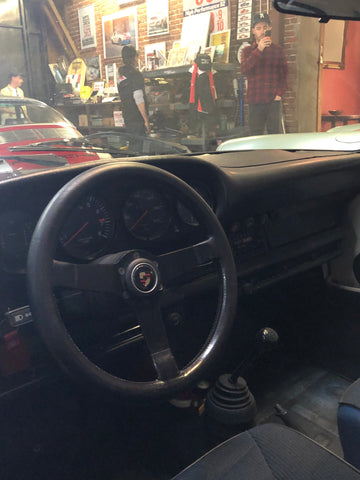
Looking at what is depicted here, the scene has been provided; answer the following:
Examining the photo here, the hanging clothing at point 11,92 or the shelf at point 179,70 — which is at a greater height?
the shelf at point 179,70

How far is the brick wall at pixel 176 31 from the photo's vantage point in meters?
2.77

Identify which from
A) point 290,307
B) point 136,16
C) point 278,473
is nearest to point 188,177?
point 278,473

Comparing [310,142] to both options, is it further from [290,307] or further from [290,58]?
[290,58]

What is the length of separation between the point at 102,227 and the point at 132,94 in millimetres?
1799

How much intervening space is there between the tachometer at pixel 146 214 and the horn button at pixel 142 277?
0.64 feet

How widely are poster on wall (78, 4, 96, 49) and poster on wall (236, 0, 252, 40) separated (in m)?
1.65

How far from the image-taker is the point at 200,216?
1.14 meters

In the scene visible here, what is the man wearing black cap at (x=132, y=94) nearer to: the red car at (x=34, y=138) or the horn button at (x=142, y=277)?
the red car at (x=34, y=138)

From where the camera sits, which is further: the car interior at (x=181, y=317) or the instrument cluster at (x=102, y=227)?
the instrument cluster at (x=102, y=227)

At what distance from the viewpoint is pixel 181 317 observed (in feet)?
4.42

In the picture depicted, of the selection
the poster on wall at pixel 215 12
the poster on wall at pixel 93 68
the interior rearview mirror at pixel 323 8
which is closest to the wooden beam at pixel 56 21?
the poster on wall at pixel 93 68

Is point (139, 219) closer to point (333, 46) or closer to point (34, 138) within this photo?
point (34, 138)

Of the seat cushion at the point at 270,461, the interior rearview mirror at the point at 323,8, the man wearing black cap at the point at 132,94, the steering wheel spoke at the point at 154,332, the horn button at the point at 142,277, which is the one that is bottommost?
the seat cushion at the point at 270,461

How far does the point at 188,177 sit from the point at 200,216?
22 cm
